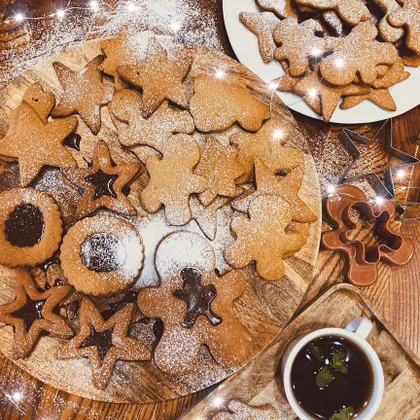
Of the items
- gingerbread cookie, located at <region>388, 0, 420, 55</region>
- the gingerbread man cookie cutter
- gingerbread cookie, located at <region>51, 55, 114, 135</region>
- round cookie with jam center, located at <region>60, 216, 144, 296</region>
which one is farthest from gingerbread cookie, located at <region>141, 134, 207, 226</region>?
gingerbread cookie, located at <region>388, 0, 420, 55</region>

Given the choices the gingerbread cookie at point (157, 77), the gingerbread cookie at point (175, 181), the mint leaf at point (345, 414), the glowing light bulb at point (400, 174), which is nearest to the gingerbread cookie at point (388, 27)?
the glowing light bulb at point (400, 174)

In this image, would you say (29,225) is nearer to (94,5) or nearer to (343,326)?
(94,5)

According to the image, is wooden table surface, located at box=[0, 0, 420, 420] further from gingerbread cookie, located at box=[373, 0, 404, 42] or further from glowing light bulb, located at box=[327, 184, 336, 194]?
gingerbread cookie, located at box=[373, 0, 404, 42]

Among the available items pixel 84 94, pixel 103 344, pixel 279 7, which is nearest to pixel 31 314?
pixel 103 344

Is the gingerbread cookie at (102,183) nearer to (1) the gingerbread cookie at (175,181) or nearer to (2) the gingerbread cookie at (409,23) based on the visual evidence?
(1) the gingerbread cookie at (175,181)

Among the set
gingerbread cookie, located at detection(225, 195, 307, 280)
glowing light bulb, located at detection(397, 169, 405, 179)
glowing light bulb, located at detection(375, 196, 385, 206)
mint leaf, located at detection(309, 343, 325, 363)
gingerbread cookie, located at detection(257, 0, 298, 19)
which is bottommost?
mint leaf, located at detection(309, 343, 325, 363)
